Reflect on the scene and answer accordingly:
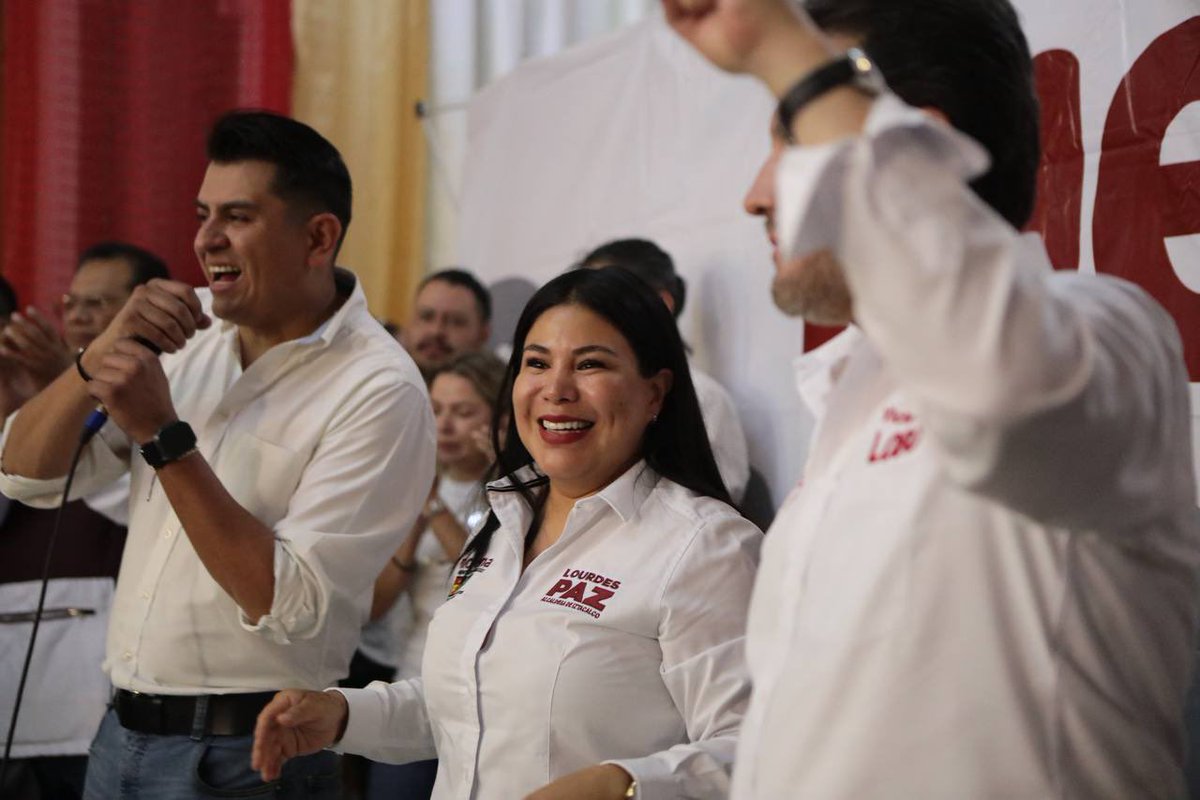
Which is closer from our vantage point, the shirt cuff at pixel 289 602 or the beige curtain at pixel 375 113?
the shirt cuff at pixel 289 602

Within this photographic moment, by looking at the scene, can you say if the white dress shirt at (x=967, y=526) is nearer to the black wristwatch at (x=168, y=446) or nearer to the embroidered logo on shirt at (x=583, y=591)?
Answer: the embroidered logo on shirt at (x=583, y=591)

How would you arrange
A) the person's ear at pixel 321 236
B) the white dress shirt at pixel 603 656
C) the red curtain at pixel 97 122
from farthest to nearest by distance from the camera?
the red curtain at pixel 97 122
the person's ear at pixel 321 236
the white dress shirt at pixel 603 656

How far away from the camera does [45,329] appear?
8.11ft

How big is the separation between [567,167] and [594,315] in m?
2.38

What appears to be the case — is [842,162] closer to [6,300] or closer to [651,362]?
[651,362]

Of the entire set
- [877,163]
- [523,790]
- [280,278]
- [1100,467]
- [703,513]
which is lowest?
[523,790]

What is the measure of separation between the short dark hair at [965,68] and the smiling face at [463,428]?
7.81ft

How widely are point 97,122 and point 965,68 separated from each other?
4174mm

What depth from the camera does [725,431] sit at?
2900mm

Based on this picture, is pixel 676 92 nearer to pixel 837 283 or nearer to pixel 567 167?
pixel 567 167

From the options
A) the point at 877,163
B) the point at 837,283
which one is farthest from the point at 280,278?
the point at 877,163

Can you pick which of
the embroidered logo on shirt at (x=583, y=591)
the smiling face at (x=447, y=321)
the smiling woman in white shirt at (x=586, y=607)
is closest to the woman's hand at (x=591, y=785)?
the smiling woman in white shirt at (x=586, y=607)

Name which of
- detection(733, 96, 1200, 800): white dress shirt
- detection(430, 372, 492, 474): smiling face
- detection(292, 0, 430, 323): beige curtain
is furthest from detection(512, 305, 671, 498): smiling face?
detection(292, 0, 430, 323): beige curtain

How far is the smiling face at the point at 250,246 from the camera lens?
6.86 feet
